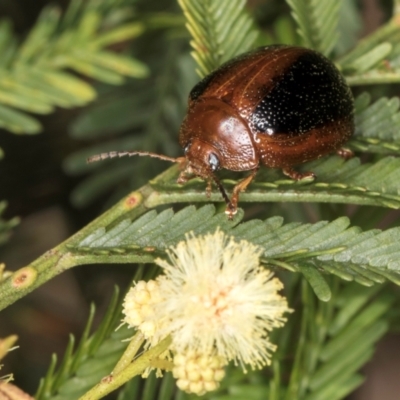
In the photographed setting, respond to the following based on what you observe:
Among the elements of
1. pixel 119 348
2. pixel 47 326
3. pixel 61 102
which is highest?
pixel 61 102

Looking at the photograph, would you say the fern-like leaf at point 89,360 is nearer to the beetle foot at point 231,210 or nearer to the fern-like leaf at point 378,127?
the beetle foot at point 231,210

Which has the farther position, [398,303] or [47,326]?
[47,326]

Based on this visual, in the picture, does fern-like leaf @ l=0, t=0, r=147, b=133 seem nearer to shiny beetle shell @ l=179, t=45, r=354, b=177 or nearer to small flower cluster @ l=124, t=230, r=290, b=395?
shiny beetle shell @ l=179, t=45, r=354, b=177

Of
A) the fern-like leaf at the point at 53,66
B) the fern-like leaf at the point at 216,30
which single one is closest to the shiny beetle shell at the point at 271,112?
the fern-like leaf at the point at 216,30

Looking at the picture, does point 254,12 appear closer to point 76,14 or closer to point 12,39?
point 76,14

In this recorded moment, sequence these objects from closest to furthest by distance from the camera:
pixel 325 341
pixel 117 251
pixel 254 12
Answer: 1. pixel 117 251
2. pixel 325 341
3. pixel 254 12

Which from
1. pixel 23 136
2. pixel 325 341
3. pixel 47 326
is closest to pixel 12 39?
pixel 23 136

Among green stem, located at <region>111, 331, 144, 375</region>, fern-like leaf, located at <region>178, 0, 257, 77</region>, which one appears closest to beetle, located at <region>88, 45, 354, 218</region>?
fern-like leaf, located at <region>178, 0, 257, 77</region>

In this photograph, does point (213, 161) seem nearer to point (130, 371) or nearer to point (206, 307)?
point (206, 307)
